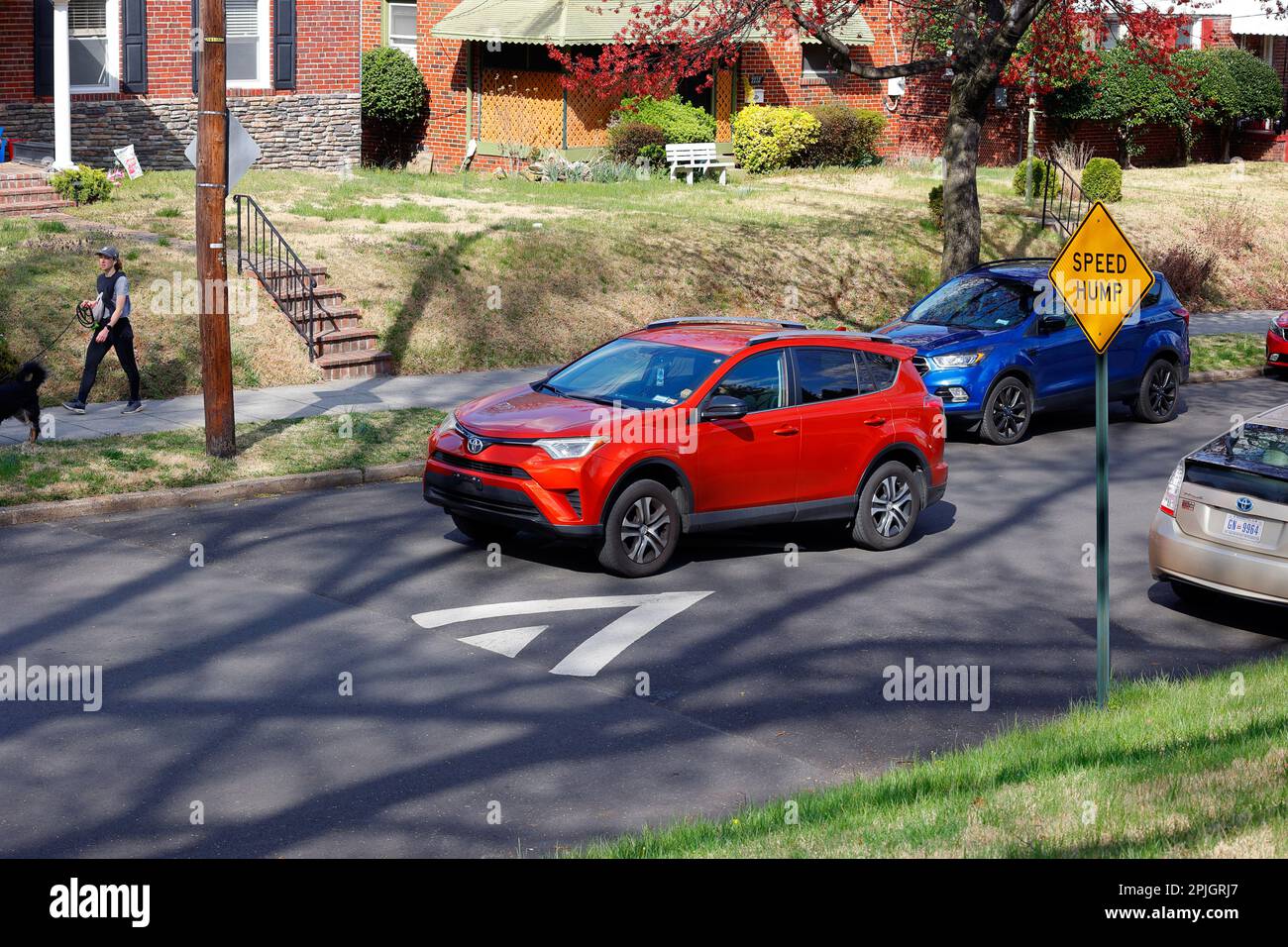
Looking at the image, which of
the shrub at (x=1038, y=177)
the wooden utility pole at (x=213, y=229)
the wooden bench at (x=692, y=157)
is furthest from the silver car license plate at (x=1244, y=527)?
the wooden bench at (x=692, y=157)

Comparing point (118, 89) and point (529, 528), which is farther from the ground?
point (118, 89)

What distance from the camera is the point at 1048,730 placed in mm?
8586

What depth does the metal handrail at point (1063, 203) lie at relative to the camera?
30922mm

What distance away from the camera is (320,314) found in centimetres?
2036

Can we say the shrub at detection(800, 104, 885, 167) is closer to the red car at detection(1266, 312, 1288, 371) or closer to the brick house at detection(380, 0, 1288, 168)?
the brick house at detection(380, 0, 1288, 168)

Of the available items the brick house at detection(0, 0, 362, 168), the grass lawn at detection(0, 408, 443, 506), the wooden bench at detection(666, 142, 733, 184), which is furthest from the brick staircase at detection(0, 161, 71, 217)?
the wooden bench at detection(666, 142, 733, 184)

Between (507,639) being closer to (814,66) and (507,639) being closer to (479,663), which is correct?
(479,663)

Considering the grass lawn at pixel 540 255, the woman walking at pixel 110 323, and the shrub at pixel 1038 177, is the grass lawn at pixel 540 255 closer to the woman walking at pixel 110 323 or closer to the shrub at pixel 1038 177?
the shrub at pixel 1038 177

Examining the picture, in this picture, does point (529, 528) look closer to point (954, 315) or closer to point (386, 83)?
point (954, 315)

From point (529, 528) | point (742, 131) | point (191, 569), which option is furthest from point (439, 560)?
point (742, 131)

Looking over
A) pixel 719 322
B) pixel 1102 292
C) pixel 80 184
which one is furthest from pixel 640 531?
pixel 80 184

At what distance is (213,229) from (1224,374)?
1575 centimetres

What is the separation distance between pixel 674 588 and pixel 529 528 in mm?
1202

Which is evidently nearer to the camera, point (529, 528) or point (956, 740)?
point (956, 740)
